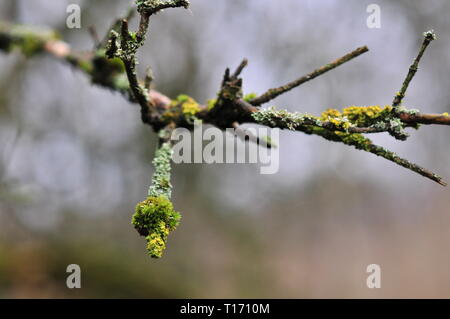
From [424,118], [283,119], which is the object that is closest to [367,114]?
[424,118]

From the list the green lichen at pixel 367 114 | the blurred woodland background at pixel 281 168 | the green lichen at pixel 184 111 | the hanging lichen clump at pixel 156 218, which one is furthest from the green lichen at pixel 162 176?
the blurred woodland background at pixel 281 168

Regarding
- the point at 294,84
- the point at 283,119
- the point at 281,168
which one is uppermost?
the point at 281,168

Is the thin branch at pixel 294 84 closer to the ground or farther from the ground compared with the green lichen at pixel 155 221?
farther from the ground

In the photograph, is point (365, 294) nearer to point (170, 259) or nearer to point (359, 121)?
point (170, 259)

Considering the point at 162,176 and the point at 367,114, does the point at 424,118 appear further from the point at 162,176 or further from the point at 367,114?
the point at 162,176

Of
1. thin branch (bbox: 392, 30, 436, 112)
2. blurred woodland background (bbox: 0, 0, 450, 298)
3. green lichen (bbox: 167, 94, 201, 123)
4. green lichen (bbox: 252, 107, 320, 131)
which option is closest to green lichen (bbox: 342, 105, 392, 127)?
thin branch (bbox: 392, 30, 436, 112)

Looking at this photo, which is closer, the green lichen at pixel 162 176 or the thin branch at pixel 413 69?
the thin branch at pixel 413 69

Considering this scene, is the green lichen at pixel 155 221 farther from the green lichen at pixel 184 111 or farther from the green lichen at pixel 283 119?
the green lichen at pixel 184 111
